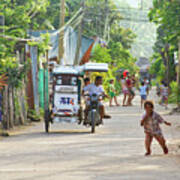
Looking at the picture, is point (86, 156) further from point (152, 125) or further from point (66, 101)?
point (66, 101)

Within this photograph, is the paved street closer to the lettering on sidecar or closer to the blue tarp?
the lettering on sidecar

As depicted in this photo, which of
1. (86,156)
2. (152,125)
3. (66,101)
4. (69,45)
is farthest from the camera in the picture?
(69,45)

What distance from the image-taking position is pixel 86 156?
1045 centimetres

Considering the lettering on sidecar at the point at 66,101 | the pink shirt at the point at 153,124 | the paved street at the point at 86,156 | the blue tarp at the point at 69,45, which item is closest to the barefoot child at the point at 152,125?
the pink shirt at the point at 153,124

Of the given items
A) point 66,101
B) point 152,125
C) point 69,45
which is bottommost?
point 66,101

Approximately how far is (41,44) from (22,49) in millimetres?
1447

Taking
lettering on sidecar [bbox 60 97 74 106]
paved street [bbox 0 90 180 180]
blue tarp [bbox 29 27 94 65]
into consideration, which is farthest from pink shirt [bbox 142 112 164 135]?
blue tarp [bbox 29 27 94 65]

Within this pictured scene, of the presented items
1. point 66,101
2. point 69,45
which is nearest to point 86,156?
point 66,101

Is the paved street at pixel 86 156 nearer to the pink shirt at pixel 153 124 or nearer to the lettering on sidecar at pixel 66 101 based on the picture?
the pink shirt at pixel 153 124

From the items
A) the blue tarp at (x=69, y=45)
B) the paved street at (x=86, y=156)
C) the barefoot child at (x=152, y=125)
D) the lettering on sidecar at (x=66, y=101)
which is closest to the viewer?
the paved street at (x=86, y=156)

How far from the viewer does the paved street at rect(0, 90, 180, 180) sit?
8.08 meters

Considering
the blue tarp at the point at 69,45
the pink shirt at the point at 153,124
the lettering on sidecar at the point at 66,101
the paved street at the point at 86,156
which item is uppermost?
the blue tarp at the point at 69,45

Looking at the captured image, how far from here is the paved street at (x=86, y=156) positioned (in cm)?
808

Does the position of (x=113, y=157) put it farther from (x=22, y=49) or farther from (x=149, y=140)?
(x=22, y=49)
